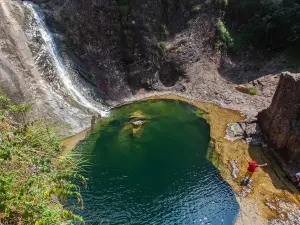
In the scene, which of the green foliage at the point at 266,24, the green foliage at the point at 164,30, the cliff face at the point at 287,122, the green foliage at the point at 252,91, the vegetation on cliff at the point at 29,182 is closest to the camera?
the vegetation on cliff at the point at 29,182

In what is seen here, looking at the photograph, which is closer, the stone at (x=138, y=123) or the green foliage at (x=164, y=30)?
the stone at (x=138, y=123)

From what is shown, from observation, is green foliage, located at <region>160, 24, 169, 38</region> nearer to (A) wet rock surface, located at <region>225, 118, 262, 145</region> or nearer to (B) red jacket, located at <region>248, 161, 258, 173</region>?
(A) wet rock surface, located at <region>225, 118, 262, 145</region>

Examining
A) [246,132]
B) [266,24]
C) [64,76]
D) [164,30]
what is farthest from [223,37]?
[64,76]

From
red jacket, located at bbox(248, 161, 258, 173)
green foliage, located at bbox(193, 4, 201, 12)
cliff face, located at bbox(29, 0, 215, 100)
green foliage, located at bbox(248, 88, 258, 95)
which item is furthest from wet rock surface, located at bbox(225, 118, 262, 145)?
green foliage, located at bbox(193, 4, 201, 12)

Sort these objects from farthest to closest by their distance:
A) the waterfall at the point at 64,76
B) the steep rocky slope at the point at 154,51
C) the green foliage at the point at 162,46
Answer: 1. the green foliage at the point at 162,46
2. the steep rocky slope at the point at 154,51
3. the waterfall at the point at 64,76

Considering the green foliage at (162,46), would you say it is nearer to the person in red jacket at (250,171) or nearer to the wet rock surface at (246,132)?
the wet rock surface at (246,132)

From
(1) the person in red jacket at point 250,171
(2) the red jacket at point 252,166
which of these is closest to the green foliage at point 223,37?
(1) the person in red jacket at point 250,171

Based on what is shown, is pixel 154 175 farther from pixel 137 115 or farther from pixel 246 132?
pixel 246 132
